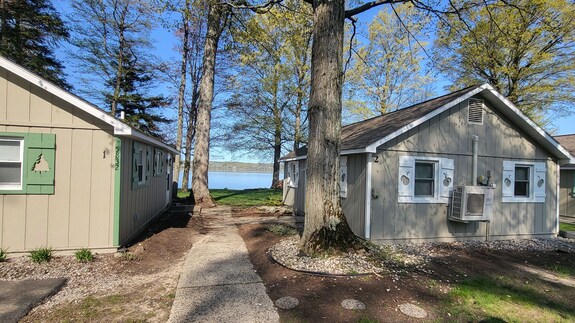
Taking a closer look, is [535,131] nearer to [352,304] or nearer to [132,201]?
[352,304]

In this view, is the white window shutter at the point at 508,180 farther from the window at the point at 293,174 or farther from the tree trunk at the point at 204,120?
the tree trunk at the point at 204,120

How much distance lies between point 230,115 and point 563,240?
21.9 m

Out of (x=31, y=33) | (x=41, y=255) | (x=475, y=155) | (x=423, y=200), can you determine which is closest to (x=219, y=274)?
(x=41, y=255)

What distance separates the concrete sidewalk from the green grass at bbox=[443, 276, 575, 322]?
2400mm

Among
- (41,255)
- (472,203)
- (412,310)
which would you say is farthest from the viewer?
(472,203)

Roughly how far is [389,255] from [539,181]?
6.28 meters

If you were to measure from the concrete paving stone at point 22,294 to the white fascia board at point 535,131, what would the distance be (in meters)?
9.79

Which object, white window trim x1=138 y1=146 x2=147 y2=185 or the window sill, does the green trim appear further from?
the window sill

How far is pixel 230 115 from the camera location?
2584 centimetres

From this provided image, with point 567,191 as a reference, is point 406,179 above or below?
above

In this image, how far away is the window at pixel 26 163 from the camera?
5.73 m

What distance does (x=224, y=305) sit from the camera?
3920mm

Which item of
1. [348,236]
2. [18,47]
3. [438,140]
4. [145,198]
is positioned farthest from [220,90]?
[348,236]

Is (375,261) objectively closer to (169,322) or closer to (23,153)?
(169,322)
